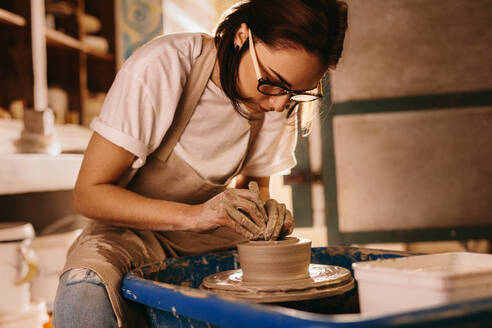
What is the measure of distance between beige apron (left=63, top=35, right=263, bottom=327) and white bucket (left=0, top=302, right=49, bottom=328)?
75cm

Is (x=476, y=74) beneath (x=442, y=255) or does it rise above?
above

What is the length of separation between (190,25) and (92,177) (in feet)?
9.42

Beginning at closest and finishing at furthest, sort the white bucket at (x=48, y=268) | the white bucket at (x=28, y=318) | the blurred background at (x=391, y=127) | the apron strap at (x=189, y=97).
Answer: the apron strap at (x=189, y=97), the white bucket at (x=28, y=318), the white bucket at (x=48, y=268), the blurred background at (x=391, y=127)

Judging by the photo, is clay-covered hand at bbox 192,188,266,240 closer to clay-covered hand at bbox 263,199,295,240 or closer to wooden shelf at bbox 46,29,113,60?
clay-covered hand at bbox 263,199,295,240

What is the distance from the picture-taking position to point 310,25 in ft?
3.52

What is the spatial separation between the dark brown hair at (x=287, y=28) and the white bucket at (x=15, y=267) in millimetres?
1033

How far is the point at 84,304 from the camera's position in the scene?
930 millimetres

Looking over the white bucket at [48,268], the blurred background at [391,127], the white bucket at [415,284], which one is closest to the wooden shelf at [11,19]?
the blurred background at [391,127]

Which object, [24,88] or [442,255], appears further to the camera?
[24,88]

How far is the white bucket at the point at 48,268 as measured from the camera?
2.15 metres

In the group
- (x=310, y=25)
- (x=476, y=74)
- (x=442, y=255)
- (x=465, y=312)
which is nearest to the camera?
(x=465, y=312)

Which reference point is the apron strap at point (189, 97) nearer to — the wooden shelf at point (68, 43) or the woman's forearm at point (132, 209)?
the woman's forearm at point (132, 209)

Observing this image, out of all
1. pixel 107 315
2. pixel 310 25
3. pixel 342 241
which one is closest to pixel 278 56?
pixel 310 25

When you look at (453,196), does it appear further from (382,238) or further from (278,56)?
(278,56)
